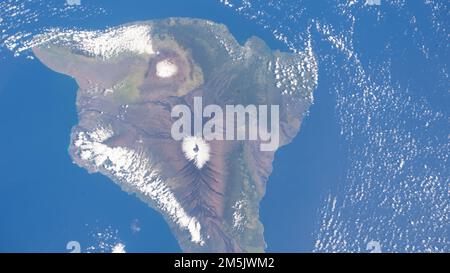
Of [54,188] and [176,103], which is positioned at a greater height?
[176,103]

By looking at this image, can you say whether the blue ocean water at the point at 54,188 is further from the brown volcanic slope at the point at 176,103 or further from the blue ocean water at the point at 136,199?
the brown volcanic slope at the point at 176,103

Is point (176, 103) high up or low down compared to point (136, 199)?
up

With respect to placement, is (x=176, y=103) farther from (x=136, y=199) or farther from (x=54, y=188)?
(x=54, y=188)

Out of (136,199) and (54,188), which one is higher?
(54,188)

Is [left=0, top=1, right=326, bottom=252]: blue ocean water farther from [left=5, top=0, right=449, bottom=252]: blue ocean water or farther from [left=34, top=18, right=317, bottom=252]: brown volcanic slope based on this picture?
[left=34, top=18, right=317, bottom=252]: brown volcanic slope

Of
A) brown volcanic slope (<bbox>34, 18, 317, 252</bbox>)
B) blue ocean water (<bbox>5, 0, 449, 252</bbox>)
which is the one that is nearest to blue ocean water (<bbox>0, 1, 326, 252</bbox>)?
blue ocean water (<bbox>5, 0, 449, 252</bbox>)

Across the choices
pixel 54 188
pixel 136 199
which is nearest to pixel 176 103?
→ pixel 136 199

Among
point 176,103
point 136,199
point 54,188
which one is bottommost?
point 136,199

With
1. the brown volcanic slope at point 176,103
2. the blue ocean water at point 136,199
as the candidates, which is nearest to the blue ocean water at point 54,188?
the blue ocean water at point 136,199
